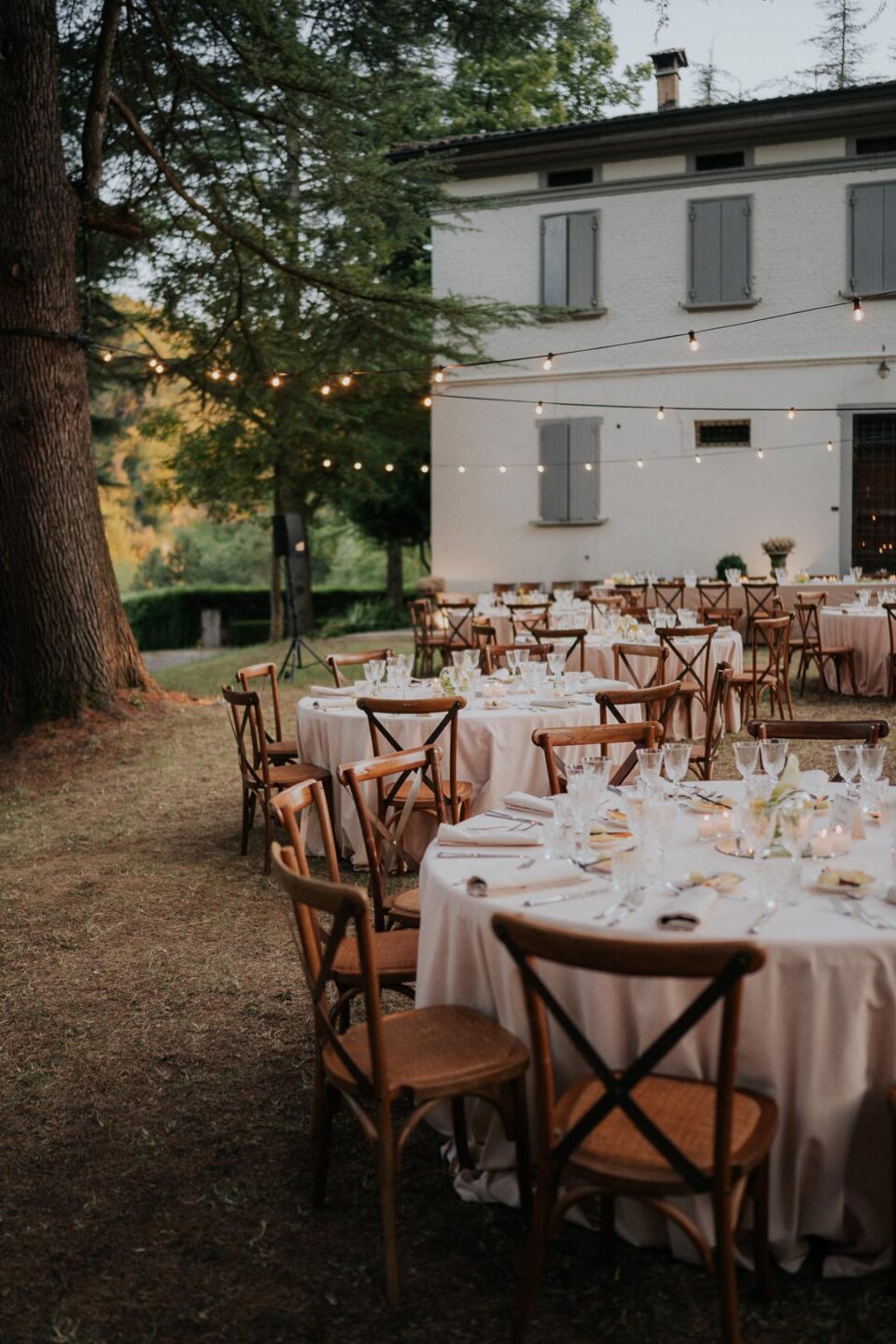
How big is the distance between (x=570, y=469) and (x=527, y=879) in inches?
591

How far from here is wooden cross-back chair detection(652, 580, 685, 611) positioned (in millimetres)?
13641

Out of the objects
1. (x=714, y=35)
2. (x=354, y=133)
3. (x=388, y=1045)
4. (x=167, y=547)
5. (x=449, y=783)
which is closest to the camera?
(x=388, y=1045)

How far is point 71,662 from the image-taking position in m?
9.32

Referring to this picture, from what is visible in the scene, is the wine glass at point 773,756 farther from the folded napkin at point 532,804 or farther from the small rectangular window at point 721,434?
the small rectangular window at point 721,434

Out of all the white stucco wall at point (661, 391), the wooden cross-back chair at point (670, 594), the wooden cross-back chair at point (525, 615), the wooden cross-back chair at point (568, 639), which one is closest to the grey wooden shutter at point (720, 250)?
the white stucco wall at point (661, 391)

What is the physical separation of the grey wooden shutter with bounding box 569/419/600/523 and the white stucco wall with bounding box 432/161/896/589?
14 centimetres

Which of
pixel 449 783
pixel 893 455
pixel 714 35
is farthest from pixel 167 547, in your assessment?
pixel 449 783

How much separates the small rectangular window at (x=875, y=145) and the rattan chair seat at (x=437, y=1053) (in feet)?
53.9

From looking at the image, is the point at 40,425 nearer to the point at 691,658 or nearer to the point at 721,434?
the point at 691,658

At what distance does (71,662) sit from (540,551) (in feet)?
31.4

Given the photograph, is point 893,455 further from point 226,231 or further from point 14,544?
point 14,544

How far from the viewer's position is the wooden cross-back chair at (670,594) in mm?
13641

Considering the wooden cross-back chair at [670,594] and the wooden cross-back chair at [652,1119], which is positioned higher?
the wooden cross-back chair at [670,594]

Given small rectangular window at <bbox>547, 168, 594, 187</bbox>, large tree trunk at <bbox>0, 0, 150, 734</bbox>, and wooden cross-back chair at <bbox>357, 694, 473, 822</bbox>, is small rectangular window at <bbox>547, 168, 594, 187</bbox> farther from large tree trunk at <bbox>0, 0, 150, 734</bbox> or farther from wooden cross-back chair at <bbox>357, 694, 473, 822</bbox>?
wooden cross-back chair at <bbox>357, 694, 473, 822</bbox>
